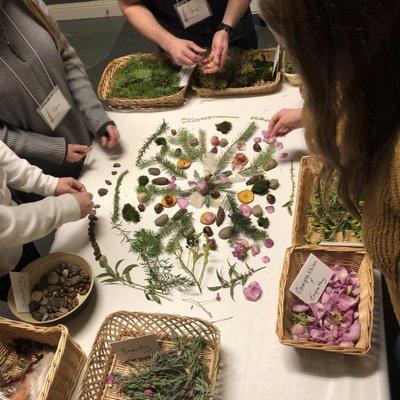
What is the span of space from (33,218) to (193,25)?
1.11 meters

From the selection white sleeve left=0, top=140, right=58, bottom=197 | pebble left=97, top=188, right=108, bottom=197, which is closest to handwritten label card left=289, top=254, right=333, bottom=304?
pebble left=97, top=188, right=108, bottom=197

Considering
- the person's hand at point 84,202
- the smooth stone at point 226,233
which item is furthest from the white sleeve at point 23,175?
the smooth stone at point 226,233

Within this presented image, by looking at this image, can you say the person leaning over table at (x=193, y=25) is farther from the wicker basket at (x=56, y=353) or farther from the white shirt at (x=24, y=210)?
the wicker basket at (x=56, y=353)

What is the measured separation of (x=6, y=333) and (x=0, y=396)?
15 cm

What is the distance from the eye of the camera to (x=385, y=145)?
74cm

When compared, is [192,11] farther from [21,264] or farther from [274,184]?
[21,264]

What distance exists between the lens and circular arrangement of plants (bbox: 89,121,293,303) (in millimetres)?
1238

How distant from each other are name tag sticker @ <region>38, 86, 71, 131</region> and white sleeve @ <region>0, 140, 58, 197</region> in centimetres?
21

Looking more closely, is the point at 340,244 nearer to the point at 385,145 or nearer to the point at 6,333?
the point at 385,145

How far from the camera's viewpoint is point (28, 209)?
1.23 meters

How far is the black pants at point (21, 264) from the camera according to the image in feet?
4.62

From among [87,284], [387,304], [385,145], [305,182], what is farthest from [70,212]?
[387,304]

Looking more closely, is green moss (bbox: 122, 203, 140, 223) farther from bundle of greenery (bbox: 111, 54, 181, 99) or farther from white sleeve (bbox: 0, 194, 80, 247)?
bundle of greenery (bbox: 111, 54, 181, 99)

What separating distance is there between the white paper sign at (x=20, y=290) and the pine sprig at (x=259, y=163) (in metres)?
0.73
